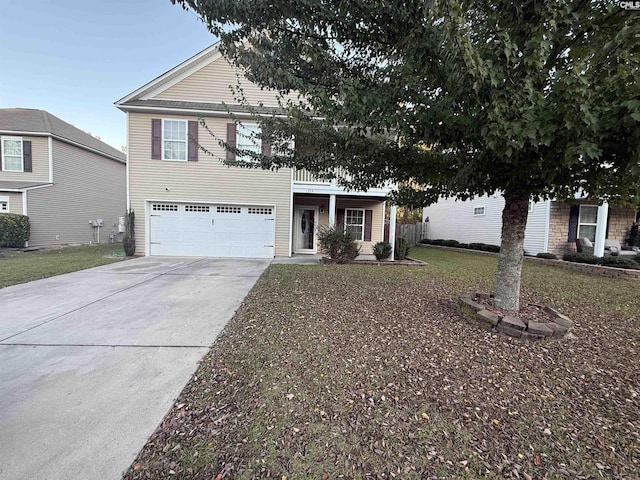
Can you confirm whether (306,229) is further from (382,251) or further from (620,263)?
(620,263)

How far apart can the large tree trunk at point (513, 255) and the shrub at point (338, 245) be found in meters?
5.78

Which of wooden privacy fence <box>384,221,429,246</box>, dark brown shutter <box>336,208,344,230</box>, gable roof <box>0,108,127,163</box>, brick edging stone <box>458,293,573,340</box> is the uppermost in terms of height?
gable roof <box>0,108,127,163</box>

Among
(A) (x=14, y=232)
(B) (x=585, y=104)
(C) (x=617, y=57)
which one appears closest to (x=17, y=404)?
(B) (x=585, y=104)

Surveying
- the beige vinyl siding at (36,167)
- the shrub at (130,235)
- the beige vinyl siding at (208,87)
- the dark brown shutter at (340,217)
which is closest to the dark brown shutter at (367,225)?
the dark brown shutter at (340,217)

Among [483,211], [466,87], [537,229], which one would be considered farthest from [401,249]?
[466,87]

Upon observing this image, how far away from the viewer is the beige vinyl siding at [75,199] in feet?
44.5

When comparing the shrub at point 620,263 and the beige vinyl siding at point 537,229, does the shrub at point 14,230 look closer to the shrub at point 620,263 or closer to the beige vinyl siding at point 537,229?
the beige vinyl siding at point 537,229

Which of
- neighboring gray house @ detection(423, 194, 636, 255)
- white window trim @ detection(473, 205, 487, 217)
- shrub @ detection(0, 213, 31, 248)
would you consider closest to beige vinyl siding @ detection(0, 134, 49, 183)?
shrub @ detection(0, 213, 31, 248)

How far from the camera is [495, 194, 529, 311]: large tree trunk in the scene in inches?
163

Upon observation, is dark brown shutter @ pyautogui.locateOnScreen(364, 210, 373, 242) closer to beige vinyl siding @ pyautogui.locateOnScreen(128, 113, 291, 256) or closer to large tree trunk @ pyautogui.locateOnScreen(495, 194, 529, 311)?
beige vinyl siding @ pyautogui.locateOnScreen(128, 113, 291, 256)

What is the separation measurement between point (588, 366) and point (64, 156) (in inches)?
806

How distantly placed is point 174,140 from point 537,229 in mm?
15090

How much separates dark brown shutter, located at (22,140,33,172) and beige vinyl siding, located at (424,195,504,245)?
20606 millimetres

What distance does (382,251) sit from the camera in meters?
10.5
